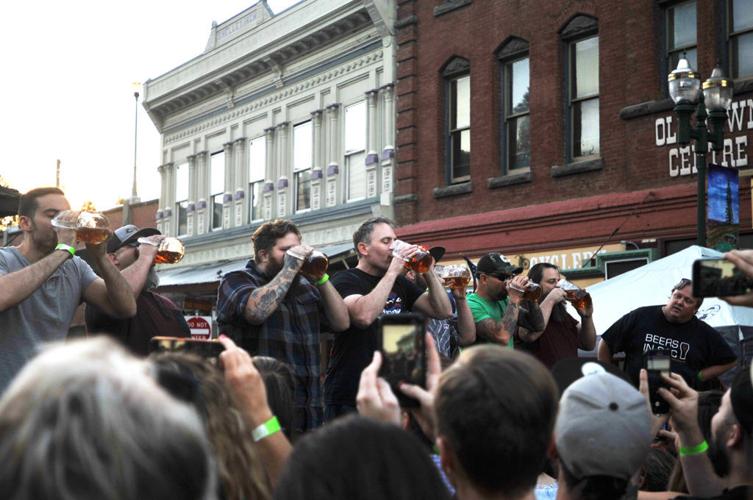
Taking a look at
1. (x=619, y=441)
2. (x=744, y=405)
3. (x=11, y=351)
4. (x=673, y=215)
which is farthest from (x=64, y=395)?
(x=673, y=215)

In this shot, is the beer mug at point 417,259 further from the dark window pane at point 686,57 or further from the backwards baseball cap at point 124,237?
the dark window pane at point 686,57

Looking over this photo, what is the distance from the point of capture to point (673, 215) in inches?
598

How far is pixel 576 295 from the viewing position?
26.9ft

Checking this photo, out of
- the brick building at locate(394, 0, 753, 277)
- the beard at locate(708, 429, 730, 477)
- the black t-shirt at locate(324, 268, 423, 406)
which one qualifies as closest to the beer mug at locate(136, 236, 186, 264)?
the black t-shirt at locate(324, 268, 423, 406)

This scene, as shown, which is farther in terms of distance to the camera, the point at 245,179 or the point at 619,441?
the point at 245,179

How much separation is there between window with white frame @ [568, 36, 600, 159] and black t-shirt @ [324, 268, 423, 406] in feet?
36.3

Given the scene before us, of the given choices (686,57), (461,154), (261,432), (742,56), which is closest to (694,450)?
(261,432)

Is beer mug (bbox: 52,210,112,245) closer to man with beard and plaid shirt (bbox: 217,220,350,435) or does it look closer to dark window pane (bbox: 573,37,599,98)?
man with beard and plaid shirt (bbox: 217,220,350,435)

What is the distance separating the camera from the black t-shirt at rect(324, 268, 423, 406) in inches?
237

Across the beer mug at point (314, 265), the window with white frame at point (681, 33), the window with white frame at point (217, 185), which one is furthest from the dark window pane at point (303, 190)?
the beer mug at point (314, 265)

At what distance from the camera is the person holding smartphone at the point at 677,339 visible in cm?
723

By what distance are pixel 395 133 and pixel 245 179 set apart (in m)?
6.69

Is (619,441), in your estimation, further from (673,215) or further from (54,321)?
(673,215)

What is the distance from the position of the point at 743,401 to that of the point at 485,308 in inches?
175
